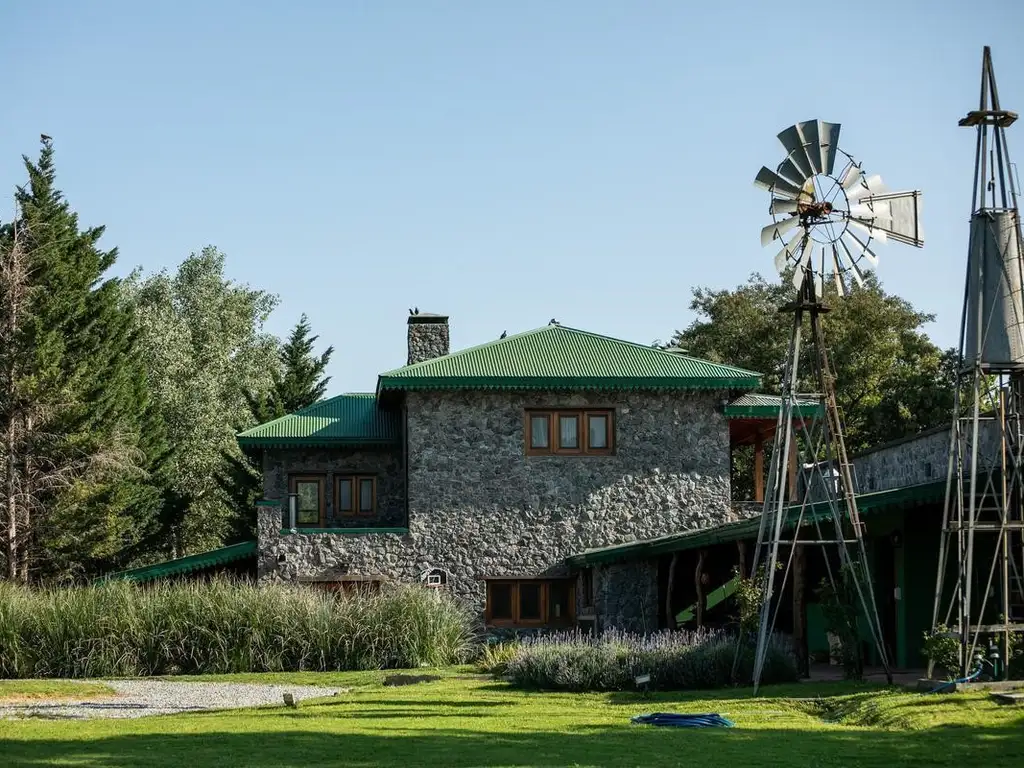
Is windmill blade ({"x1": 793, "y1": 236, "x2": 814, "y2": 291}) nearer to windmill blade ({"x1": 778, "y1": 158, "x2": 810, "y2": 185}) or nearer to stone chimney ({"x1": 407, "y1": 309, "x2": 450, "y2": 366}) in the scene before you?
windmill blade ({"x1": 778, "y1": 158, "x2": 810, "y2": 185})

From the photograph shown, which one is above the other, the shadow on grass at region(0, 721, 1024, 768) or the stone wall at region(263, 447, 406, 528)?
the stone wall at region(263, 447, 406, 528)

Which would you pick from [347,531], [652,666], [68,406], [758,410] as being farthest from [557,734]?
[68,406]

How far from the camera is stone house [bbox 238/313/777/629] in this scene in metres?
31.5

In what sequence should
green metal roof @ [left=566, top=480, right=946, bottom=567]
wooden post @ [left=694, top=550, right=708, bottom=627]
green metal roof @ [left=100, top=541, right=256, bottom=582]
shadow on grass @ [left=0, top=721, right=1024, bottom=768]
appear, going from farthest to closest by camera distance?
1. green metal roof @ [left=100, top=541, right=256, bottom=582]
2. wooden post @ [left=694, top=550, right=708, bottom=627]
3. green metal roof @ [left=566, top=480, right=946, bottom=567]
4. shadow on grass @ [left=0, top=721, right=1024, bottom=768]

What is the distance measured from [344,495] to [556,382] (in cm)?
659

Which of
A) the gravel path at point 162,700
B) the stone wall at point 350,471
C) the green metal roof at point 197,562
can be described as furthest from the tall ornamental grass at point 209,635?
the stone wall at point 350,471

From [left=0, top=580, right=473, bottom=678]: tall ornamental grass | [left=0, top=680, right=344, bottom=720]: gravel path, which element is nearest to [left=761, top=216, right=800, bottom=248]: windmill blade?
[left=0, top=680, right=344, bottom=720]: gravel path

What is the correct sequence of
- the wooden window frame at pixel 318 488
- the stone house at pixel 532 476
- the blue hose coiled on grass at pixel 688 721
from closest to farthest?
the blue hose coiled on grass at pixel 688 721 → the stone house at pixel 532 476 → the wooden window frame at pixel 318 488

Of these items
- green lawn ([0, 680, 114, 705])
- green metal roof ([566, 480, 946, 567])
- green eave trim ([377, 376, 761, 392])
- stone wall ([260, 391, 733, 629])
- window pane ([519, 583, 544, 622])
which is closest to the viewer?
green metal roof ([566, 480, 946, 567])

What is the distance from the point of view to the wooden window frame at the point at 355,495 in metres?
34.7

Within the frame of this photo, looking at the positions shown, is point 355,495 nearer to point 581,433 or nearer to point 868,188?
point 581,433

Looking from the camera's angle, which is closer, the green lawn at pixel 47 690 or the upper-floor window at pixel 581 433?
the green lawn at pixel 47 690

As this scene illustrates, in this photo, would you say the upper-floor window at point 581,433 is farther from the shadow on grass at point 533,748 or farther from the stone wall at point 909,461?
the shadow on grass at point 533,748

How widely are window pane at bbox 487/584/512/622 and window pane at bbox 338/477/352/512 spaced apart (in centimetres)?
455
